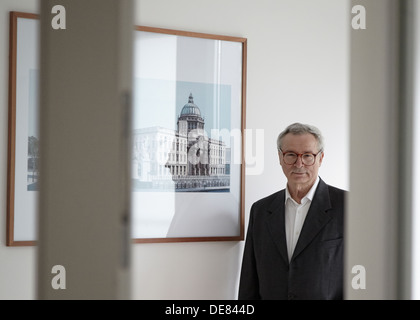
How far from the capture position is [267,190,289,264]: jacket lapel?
92cm

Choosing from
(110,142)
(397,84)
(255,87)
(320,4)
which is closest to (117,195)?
(110,142)

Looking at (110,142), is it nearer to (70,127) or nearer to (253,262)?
(70,127)

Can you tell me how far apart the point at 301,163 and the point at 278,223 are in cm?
12

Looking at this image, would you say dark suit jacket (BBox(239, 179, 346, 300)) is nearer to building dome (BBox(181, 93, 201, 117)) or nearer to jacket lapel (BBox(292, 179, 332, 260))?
jacket lapel (BBox(292, 179, 332, 260))

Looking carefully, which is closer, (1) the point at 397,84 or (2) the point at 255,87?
(1) the point at 397,84

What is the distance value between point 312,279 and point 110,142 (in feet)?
2.00

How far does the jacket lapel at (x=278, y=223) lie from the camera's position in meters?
0.92

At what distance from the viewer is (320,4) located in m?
1.09

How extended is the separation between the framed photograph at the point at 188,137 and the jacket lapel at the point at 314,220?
0.15m

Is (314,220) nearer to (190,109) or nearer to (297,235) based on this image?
(297,235)

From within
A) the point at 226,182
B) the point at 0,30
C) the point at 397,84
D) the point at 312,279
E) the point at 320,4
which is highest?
the point at 320,4

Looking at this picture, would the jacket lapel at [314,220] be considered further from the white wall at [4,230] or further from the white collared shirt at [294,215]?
the white wall at [4,230]

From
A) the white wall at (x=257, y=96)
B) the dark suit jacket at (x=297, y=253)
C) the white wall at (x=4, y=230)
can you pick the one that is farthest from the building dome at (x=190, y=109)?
the white wall at (x=4, y=230)

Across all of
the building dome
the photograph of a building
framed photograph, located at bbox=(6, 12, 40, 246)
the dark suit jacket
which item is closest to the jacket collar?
the dark suit jacket
